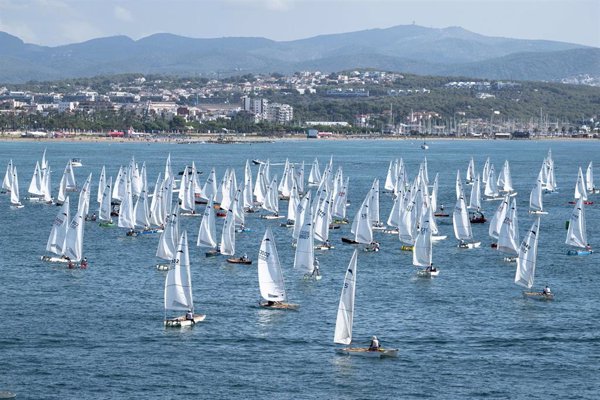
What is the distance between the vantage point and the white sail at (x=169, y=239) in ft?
183

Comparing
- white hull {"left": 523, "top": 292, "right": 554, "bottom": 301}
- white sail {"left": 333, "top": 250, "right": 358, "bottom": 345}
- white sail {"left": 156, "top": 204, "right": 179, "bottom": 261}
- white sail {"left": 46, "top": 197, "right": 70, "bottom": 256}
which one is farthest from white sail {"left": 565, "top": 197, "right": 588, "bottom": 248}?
white sail {"left": 333, "top": 250, "right": 358, "bottom": 345}

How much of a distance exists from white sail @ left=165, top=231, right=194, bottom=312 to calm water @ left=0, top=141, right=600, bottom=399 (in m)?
0.95

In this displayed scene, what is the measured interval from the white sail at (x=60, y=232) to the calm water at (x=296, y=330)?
109 centimetres

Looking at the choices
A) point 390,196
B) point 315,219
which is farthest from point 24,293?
point 390,196

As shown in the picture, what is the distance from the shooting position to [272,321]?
44062 millimetres

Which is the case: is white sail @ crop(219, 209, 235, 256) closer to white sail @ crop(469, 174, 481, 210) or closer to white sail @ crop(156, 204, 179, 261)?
white sail @ crop(156, 204, 179, 261)

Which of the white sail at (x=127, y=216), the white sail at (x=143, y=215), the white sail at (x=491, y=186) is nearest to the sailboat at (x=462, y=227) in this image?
the white sail at (x=143, y=215)

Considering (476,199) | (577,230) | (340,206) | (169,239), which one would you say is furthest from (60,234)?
(476,199)

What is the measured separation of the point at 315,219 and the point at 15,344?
24.2 m

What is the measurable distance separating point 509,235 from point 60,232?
21.3m

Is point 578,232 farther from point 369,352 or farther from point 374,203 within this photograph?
point 369,352

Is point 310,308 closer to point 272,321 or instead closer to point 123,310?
point 272,321

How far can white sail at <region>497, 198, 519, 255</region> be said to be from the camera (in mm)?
60094

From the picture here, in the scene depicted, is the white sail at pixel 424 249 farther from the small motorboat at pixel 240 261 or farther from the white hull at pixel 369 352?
the white hull at pixel 369 352
